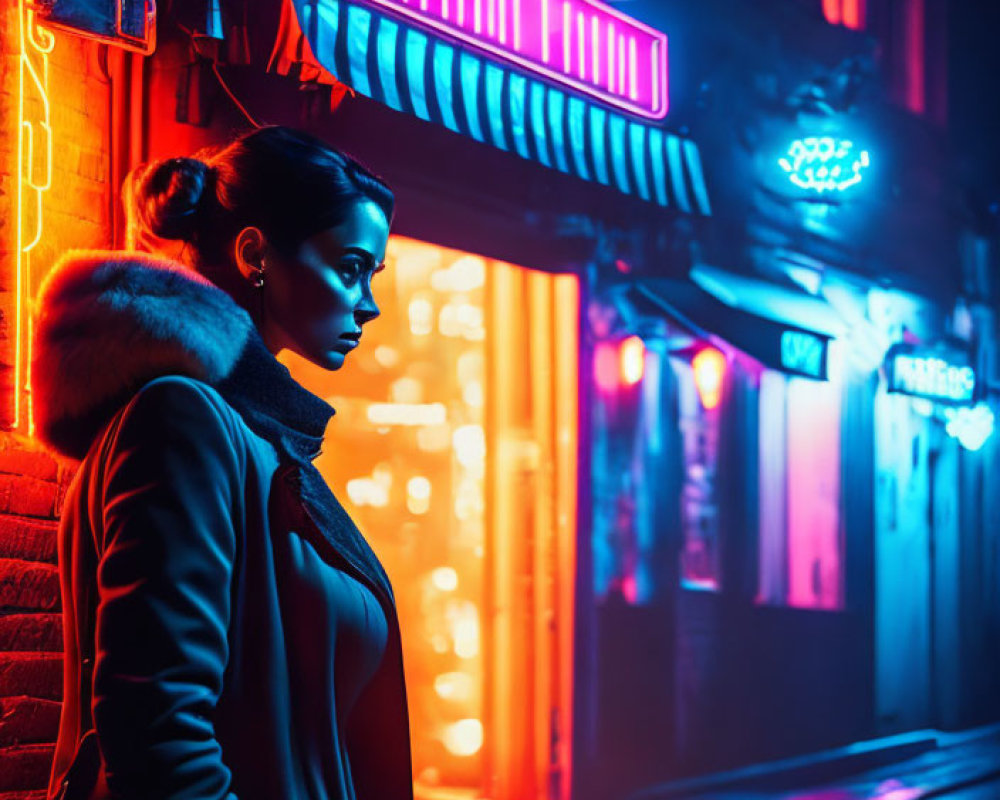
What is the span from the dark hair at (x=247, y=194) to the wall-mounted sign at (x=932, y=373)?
850 centimetres

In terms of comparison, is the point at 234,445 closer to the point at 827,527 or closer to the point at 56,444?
the point at 56,444

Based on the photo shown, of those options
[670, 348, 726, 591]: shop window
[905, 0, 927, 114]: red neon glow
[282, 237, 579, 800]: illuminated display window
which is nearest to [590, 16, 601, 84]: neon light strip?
[282, 237, 579, 800]: illuminated display window

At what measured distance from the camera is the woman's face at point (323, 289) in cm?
203

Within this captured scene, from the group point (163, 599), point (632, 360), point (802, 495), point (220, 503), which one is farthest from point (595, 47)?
point (163, 599)

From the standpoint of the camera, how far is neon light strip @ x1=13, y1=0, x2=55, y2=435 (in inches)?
152

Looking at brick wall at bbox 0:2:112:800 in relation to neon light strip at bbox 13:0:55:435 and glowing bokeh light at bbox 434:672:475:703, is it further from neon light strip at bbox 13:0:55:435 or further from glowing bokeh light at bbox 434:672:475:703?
glowing bokeh light at bbox 434:672:475:703

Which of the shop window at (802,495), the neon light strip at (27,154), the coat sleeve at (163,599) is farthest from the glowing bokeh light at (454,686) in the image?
the coat sleeve at (163,599)

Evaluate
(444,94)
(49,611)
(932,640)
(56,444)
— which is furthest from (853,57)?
(56,444)

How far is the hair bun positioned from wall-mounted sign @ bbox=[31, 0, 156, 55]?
209 centimetres

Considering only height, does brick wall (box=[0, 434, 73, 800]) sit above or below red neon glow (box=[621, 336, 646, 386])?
below

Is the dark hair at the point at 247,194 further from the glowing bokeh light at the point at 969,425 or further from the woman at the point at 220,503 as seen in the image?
the glowing bokeh light at the point at 969,425

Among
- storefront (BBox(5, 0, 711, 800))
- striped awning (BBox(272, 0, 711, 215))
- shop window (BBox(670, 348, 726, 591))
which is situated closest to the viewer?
striped awning (BBox(272, 0, 711, 215))

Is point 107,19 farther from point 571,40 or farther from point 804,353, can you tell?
point 804,353

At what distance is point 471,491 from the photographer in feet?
23.8
